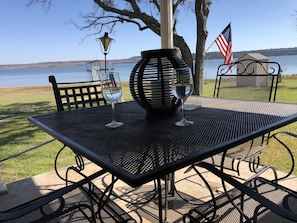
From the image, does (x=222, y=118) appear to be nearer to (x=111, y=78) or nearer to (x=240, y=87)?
(x=111, y=78)

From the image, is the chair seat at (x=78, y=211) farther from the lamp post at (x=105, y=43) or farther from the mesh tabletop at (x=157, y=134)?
the lamp post at (x=105, y=43)

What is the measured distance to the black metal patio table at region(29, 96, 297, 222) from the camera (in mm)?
819

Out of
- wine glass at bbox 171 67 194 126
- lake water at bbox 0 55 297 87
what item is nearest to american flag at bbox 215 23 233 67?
lake water at bbox 0 55 297 87

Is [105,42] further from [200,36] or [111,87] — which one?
[111,87]

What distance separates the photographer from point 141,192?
2.25m

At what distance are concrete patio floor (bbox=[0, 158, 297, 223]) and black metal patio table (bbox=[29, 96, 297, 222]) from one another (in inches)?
29.6

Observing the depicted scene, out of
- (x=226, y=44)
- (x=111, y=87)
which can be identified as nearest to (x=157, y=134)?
(x=111, y=87)

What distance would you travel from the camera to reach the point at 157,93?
142 cm

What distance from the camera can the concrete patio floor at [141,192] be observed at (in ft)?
6.34

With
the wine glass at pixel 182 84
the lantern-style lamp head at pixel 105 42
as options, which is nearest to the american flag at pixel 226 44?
the lantern-style lamp head at pixel 105 42

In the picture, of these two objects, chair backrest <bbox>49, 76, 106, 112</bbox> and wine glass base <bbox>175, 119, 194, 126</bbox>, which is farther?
chair backrest <bbox>49, 76, 106, 112</bbox>

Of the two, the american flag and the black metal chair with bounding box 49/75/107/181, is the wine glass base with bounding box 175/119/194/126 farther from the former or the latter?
the american flag

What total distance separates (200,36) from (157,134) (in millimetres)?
5002

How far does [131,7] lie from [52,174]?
17.9 ft
